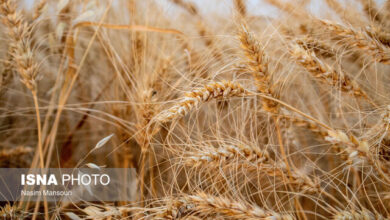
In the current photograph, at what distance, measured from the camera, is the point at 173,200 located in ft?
1.93

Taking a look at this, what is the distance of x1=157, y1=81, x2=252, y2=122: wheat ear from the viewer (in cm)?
55

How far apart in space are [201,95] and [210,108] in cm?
28

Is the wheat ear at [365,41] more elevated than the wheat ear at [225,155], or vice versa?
the wheat ear at [365,41]

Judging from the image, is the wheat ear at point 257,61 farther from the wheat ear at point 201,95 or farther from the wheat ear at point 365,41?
the wheat ear at point 365,41

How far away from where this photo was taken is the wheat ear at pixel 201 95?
1.80 feet

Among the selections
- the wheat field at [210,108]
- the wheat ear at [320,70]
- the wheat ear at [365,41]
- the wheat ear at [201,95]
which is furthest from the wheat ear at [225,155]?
the wheat ear at [365,41]

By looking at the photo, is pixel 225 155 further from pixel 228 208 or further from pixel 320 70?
pixel 320 70

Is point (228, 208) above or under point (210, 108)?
under

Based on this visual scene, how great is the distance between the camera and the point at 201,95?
0.58 m

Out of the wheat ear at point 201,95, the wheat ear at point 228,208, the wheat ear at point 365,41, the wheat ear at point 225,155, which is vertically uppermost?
the wheat ear at point 365,41

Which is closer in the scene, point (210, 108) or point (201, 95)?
point (201, 95)

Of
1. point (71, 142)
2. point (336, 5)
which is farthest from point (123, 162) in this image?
point (336, 5)

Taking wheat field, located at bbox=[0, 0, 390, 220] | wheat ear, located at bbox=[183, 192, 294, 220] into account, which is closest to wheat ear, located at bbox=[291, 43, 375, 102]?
wheat field, located at bbox=[0, 0, 390, 220]

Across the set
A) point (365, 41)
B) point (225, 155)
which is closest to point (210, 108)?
point (225, 155)
